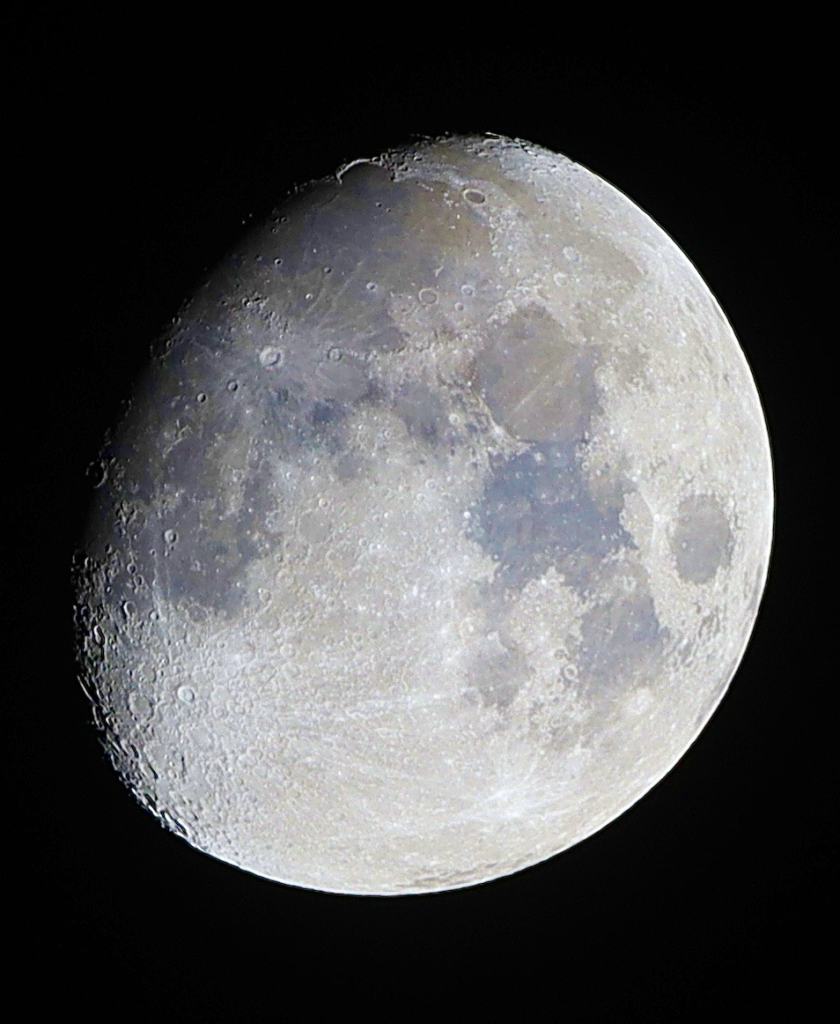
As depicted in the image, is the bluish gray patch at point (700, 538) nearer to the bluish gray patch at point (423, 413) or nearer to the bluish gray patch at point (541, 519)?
the bluish gray patch at point (541, 519)

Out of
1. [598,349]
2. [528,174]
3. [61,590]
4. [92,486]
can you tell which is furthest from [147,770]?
[528,174]

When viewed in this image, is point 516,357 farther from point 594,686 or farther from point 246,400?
point 594,686

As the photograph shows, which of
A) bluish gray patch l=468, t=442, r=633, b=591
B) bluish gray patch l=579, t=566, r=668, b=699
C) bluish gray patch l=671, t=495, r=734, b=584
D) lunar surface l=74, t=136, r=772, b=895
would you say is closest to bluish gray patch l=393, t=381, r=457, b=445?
lunar surface l=74, t=136, r=772, b=895

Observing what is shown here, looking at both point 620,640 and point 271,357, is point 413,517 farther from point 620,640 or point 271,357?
point 620,640

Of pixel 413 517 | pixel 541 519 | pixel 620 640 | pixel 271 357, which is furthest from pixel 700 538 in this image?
pixel 271 357

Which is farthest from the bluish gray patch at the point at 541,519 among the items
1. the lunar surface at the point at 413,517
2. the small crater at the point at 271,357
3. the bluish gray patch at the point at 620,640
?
the small crater at the point at 271,357

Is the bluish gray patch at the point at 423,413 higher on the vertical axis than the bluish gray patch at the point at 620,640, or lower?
higher

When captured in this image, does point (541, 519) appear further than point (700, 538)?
No

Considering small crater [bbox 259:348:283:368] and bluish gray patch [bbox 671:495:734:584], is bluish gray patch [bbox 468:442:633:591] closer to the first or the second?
bluish gray patch [bbox 671:495:734:584]
